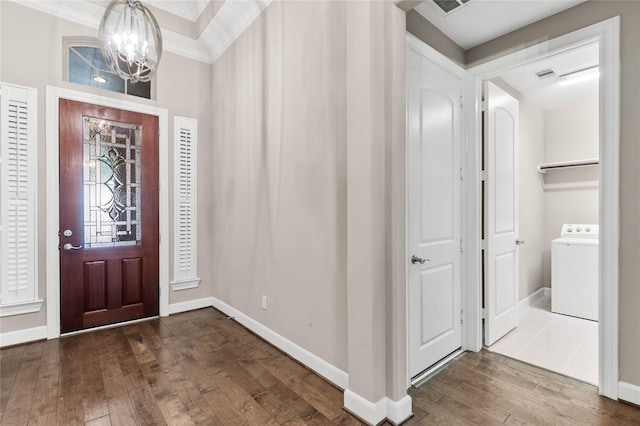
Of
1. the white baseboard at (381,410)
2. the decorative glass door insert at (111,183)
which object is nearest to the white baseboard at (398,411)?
the white baseboard at (381,410)

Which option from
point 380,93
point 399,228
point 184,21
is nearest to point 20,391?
point 399,228

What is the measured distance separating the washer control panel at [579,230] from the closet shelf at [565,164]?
821 mm

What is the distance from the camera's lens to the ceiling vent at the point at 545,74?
3.38 meters

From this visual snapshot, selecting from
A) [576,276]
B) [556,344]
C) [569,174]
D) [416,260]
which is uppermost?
[569,174]

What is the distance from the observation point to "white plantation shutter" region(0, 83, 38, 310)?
112 inches

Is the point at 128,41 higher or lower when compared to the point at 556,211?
higher

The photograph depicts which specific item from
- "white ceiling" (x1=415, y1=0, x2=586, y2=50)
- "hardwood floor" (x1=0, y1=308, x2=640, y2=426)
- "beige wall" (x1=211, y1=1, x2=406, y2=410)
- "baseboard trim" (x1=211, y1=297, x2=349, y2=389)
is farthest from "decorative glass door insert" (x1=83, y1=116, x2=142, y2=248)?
"white ceiling" (x1=415, y1=0, x2=586, y2=50)

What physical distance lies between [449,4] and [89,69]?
361cm

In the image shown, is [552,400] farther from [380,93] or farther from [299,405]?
[380,93]

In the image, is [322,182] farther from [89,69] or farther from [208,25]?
[89,69]

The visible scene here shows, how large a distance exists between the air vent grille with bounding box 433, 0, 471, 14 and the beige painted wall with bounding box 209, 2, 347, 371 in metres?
0.75

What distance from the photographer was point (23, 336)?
2.94 m

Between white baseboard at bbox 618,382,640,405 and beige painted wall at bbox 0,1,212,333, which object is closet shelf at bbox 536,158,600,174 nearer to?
white baseboard at bbox 618,382,640,405

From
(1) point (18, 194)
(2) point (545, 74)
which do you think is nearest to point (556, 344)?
(2) point (545, 74)
